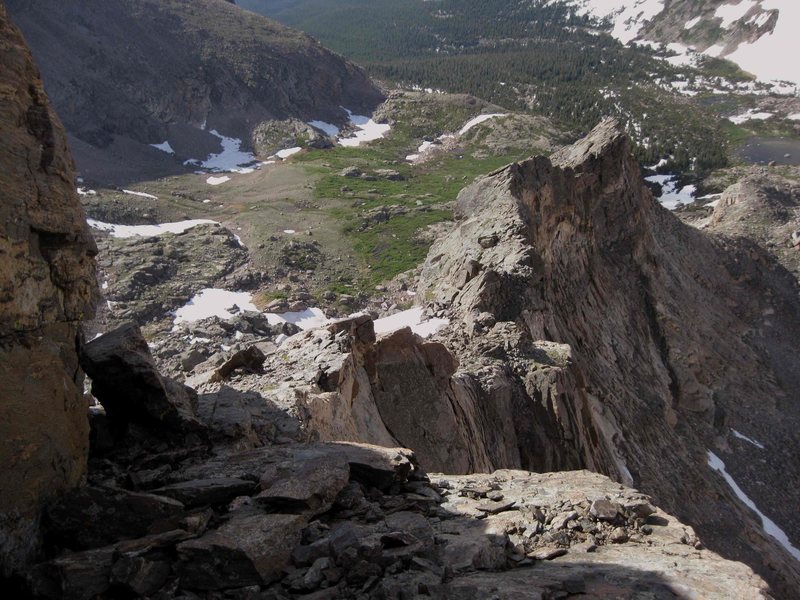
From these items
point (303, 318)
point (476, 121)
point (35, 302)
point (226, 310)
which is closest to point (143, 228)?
point (226, 310)

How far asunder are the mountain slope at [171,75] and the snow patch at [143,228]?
28804 mm

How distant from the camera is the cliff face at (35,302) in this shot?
Answer: 30.6 ft

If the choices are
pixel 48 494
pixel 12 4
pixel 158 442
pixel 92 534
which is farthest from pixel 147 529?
pixel 12 4

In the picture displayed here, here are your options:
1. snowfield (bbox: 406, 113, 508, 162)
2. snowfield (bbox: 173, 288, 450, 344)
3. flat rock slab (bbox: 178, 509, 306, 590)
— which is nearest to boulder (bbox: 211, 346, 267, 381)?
flat rock slab (bbox: 178, 509, 306, 590)

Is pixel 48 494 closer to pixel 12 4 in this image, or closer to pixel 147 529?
pixel 147 529

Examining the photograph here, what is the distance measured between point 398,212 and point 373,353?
7657cm

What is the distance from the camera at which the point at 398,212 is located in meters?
97.3

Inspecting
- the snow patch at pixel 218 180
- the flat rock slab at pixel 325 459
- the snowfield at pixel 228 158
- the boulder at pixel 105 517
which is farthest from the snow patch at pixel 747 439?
the snowfield at pixel 228 158

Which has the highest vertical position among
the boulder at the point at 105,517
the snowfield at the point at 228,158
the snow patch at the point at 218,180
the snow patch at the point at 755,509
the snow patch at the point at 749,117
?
the snow patch at the point at 749,117

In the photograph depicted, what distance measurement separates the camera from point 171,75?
140 metres

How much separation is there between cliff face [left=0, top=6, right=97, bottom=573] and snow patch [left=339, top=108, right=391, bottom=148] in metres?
131

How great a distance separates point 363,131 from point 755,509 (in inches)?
4866

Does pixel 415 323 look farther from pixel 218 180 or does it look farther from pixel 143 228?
pixel 218 180

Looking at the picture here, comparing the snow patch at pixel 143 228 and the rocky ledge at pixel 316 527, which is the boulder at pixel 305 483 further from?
the snow patch at pixel 143 228
